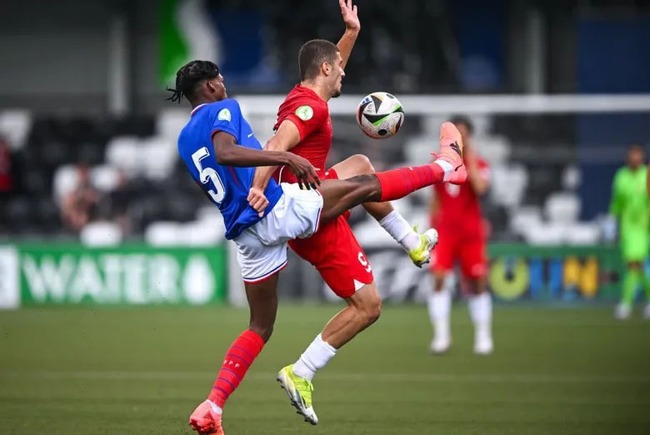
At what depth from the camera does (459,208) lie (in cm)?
1377

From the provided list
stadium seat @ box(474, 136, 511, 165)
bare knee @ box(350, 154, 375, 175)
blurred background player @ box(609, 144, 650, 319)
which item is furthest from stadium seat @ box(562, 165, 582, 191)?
bare knee @ box(350, 154, 375, 175)

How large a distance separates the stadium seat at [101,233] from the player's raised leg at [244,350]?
1253 centimetres

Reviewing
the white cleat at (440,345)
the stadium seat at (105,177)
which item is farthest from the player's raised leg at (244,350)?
the stadium seat at (105,177)

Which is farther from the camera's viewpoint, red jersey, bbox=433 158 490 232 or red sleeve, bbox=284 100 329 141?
red jersey, bbox=433 158 490 232

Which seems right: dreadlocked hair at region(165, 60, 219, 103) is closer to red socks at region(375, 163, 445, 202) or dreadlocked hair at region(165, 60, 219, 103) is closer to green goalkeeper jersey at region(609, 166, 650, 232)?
red socks at region(375, 163, 445, 202)

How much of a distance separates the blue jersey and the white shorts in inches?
2.5

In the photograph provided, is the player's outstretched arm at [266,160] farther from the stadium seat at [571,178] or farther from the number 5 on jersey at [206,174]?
the stadium seat at [571,178]

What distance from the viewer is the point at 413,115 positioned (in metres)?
20.5

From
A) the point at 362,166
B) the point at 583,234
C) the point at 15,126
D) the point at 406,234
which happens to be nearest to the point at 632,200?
the point at 583,234

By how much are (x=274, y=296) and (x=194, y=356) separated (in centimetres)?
555

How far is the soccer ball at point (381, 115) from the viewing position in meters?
8.38

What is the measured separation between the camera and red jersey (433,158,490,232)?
13.7m

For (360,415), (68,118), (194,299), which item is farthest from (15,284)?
(360,415)

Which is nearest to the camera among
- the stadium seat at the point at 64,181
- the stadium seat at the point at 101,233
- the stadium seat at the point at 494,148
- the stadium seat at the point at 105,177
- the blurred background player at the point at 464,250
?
the blurred background player at the point at 464,250
